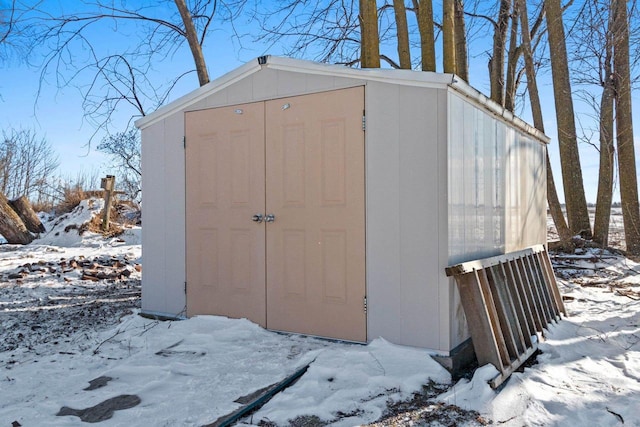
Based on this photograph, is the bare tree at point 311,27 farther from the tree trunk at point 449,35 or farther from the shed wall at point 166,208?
the shed wall at point 166,208

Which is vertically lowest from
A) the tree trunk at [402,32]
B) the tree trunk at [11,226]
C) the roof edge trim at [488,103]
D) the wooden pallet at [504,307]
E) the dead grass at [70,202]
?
the wooden pallet at [504,307]

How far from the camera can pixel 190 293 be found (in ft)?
15.4

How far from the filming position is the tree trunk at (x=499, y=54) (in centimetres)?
980

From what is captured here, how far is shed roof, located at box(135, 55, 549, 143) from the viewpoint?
344 cm

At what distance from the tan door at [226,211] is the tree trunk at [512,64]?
7670 millimetres

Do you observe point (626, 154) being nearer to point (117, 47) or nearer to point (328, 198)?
point (328, 198)

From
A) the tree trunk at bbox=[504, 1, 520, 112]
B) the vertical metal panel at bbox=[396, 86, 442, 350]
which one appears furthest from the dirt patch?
Answer: the tree trunk at bbox=[504, 1, 520, 112]

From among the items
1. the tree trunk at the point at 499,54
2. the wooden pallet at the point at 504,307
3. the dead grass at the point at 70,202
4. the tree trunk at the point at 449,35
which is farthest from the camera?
the dead grass at the point at 70,202

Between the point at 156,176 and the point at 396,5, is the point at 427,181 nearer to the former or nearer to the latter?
the point at 156,176

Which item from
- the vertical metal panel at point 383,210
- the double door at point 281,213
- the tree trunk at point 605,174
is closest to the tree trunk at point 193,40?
the double door at point 281,213

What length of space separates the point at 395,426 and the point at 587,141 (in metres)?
6.81

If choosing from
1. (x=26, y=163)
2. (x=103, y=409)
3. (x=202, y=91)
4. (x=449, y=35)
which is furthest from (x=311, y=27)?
(x=26, y=163)

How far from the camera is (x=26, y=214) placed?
35.7ft

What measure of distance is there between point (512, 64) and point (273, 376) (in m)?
9.61
